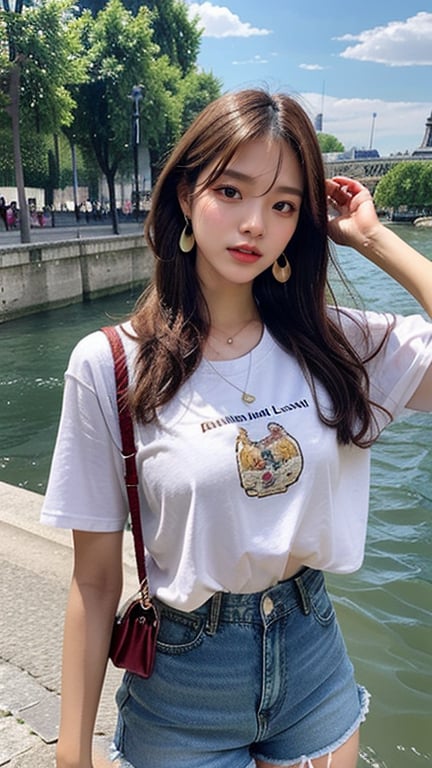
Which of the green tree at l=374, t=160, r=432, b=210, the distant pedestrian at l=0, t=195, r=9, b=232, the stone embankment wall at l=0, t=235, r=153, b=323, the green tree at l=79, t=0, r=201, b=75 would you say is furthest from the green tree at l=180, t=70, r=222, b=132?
the green tree at l=374, t=160, r=432, b=210

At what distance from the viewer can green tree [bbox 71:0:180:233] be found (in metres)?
28.3

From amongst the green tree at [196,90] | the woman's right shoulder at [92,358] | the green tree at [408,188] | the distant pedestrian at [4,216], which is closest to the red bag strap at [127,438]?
the woman's right shoulder at [92,358]

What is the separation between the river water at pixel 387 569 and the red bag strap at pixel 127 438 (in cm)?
36

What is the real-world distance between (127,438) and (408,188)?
267 feet

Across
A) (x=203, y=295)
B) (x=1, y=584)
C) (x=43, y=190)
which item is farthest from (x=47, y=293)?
(x=43, y=190)

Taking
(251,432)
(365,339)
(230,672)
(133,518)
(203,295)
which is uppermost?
(203,295)

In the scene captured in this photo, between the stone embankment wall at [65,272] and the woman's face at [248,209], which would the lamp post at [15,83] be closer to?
the stone embankment wall at [65,272]

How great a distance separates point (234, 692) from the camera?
1.37 metres

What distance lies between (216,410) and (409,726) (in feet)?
9.88

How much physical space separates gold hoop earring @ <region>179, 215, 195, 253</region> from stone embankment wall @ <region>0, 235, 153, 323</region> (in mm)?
15022

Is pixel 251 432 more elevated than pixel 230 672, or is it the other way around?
pixel 251 432

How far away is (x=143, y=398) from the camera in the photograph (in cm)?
137

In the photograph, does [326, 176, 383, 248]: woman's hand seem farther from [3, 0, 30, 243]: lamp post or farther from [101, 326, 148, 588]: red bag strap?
[3, 0, 30, 243]: lamp post

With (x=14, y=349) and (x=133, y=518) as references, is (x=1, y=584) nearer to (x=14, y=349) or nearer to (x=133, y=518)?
(x=133, y=518)
